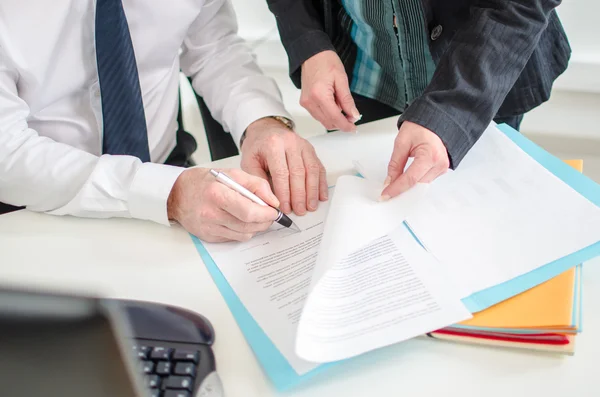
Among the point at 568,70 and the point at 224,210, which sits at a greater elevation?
the point at 224,210

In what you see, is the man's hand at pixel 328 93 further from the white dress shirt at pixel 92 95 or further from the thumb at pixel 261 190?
the thumb at pixel 261 190

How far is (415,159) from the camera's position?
738 mm

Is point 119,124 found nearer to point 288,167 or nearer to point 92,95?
point 92,95

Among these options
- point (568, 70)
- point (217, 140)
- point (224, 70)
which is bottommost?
point (568, 70)

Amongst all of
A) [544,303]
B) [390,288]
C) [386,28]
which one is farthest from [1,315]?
[386,28]

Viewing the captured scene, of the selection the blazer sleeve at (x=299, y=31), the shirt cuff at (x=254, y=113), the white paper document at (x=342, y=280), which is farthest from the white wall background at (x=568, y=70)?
the white paper document at (x=342, y=280)

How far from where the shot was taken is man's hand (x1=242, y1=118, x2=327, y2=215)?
2.61ft

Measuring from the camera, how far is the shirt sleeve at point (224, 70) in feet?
3.40

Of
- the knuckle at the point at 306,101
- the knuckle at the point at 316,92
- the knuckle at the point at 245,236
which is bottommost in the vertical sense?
the knuckle at the point at 245,236

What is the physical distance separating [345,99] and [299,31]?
181mm

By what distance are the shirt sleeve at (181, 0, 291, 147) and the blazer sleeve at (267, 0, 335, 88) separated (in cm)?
9

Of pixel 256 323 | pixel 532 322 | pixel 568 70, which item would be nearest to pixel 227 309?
pixel 256 323

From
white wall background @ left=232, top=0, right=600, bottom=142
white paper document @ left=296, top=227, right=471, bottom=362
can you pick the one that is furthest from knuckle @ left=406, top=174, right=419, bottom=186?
white wall background @ left=232, top=0, right=600, bottom=142

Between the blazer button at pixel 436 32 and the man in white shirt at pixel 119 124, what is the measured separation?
0.31 m
